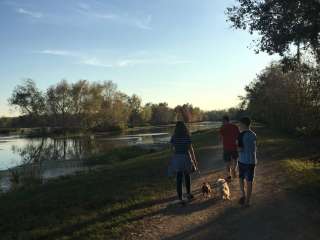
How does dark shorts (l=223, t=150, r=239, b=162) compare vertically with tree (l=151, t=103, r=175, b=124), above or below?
below

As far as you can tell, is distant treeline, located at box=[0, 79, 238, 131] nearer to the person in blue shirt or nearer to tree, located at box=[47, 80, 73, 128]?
tree, located at box=[47, 80, 73, 128]

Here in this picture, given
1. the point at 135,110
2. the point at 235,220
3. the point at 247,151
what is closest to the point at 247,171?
the point at 247,151

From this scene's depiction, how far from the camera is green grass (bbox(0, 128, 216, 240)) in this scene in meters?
8.70

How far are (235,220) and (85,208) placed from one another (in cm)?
414

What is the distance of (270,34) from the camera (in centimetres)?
1547

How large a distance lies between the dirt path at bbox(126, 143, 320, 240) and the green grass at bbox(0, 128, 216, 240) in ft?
1.98

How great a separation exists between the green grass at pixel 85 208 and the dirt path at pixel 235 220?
60 cm

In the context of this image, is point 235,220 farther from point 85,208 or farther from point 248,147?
point 85,208

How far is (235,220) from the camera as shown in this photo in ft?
28.2

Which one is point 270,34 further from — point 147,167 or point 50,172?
point 50,172

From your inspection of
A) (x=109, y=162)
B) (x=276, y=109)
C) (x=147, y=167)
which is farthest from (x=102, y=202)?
(x=276, y=109)

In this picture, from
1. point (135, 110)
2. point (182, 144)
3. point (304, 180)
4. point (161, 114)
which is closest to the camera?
point (182, 144)

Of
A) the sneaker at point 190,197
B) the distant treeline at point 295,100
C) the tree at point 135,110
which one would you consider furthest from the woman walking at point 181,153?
the tree at point 135,110

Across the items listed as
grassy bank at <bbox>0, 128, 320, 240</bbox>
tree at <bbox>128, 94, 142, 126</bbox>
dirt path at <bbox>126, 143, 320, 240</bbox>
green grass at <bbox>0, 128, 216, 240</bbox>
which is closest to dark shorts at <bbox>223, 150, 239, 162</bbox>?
dirt path at <bbox>126, 143, 320, 240</bbox>
